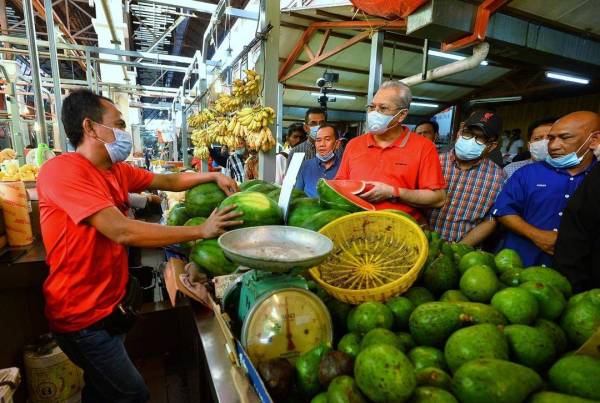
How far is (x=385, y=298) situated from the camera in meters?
1.24

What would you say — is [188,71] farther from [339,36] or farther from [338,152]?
[338,152]

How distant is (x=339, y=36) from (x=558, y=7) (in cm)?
530

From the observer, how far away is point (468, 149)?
295 centimetres

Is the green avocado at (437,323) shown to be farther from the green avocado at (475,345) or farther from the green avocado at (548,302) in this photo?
the green avocado at (548,302)

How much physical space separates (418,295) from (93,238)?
167cm

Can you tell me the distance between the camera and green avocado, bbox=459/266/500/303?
1186 millimetres

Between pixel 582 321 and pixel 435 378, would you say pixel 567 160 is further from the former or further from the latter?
pixel 435 378

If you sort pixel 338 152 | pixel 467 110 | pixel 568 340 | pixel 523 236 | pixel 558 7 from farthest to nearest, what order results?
pixel 467 110 < pixel 558 7 < pixel 338 152 < pixel 523 236 < pixel 568 340

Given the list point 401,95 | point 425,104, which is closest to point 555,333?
point 401,95

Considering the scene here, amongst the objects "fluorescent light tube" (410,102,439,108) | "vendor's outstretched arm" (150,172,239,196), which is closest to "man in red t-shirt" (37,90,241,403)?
"vendor's outstretched arm" (150,172,239,196)

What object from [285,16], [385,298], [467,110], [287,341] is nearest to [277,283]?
[287,341]

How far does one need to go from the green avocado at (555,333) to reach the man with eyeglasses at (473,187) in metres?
1.89

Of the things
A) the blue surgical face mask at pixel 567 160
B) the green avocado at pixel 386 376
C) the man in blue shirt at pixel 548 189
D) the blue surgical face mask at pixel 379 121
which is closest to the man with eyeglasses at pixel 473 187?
the man in blue shirt at pixel 548 189

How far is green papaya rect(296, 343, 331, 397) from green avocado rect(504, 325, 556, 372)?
546 mm
